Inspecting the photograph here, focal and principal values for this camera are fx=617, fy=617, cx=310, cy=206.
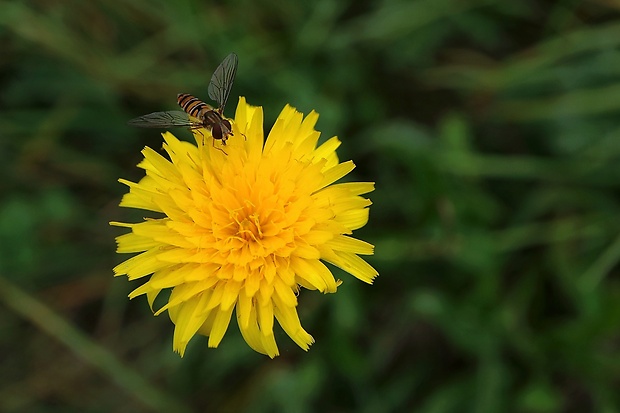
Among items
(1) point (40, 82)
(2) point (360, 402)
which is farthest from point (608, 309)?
(1) point (40, 82)

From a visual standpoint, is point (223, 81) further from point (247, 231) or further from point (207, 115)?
point (247, 231)

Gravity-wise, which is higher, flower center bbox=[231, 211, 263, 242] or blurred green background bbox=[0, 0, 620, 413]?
flower center bbox=[231, 211, 263, 242]

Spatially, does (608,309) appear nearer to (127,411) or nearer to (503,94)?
(503,94)

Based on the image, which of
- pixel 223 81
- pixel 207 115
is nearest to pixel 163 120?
pixel 207 115

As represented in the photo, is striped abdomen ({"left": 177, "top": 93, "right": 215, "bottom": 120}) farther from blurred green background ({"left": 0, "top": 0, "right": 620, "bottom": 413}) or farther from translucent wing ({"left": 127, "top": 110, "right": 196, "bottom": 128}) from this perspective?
blurred green background ({"left": 0, "top": 0, "right": 620, "bottom": 413})

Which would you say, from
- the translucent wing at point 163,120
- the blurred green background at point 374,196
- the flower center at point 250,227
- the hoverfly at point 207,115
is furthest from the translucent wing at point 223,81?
the blurred green background at point 374,196

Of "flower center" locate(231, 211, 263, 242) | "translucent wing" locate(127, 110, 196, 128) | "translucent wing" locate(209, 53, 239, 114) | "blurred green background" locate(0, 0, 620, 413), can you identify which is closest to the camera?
"translucent wing" locate(127, 110, 196, 128)

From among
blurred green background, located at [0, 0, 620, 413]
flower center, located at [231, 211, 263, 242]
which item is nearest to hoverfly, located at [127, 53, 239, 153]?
flower center, located at [231, 211, 263, 242]
